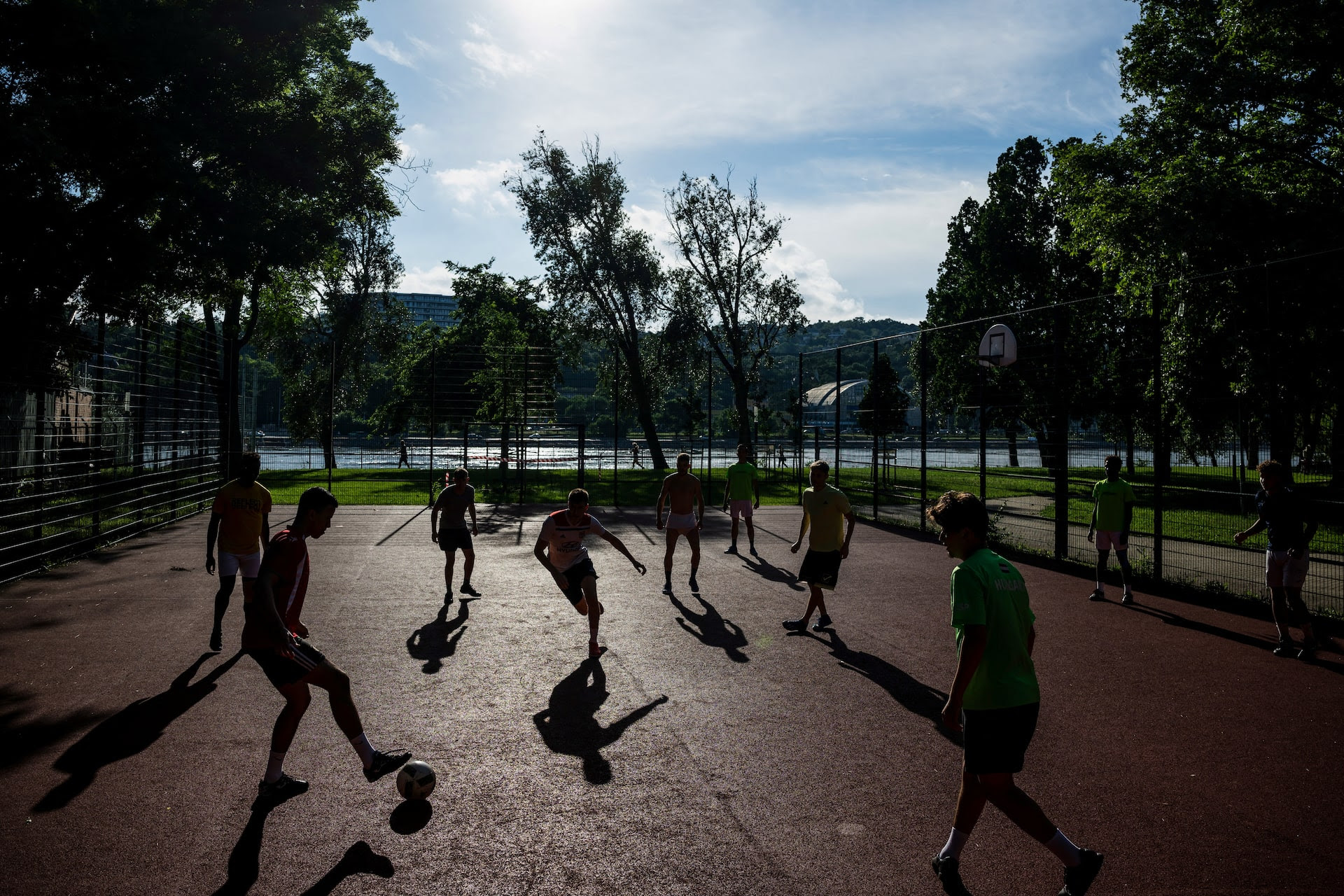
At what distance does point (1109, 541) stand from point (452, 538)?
28.4 ft

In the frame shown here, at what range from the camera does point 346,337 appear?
4766 centimetres

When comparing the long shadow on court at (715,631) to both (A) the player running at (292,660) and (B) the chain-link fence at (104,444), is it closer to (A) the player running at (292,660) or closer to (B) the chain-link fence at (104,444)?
(A) the player running at (292,660)

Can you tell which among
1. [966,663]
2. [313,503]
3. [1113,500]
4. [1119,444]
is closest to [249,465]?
[313,503]

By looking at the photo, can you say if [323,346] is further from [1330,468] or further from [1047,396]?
[1330,468]

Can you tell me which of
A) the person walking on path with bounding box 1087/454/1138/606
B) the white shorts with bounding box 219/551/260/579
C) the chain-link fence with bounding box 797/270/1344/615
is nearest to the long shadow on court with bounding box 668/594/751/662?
the white shorts with bounding box 219/551/260/579

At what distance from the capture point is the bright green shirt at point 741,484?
50.5ft

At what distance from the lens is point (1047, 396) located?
1470 cm

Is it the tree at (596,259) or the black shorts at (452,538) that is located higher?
the tree at (596,259)

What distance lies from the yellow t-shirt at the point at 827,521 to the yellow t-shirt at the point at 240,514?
5.75 m

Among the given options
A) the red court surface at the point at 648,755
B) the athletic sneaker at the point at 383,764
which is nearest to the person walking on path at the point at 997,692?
the red court surface at the point at 648,755

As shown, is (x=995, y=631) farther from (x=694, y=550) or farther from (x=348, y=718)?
(x=694, y=550)

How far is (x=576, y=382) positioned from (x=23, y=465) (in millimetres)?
105052

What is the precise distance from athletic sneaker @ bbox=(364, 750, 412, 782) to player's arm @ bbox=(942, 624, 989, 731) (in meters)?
3.29

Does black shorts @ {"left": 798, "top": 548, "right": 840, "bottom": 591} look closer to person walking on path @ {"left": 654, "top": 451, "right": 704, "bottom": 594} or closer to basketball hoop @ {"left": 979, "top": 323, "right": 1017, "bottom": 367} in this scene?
person walking on path @ {"left": 654, "top": 451, "right": 704, "bottom": 594}
